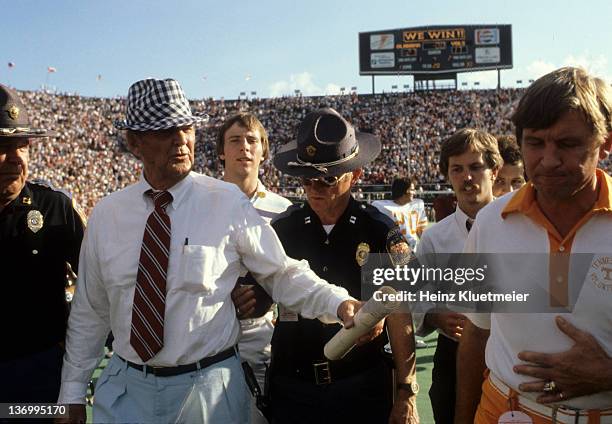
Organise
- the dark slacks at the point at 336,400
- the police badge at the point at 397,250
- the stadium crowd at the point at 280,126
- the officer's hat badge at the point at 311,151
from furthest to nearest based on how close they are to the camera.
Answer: the stadium crowd at the point at 280,126 → the officer's hat badge at the point at 311,151 → the police badge at the point at 397,250 → the dark slacks at the point at 336,400

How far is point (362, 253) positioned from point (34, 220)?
1698mm

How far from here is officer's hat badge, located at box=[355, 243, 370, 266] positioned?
2.96 m

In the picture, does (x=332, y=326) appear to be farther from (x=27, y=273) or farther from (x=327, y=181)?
(x=27, y=273)

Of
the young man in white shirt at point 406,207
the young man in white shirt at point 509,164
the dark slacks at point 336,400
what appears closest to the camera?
the dark slacks at point 336,400

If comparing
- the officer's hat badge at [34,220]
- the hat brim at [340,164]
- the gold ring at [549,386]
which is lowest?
the gold ring at [549,386]

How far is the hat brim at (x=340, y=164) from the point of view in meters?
3.00

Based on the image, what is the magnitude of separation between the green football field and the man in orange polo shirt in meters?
3.20

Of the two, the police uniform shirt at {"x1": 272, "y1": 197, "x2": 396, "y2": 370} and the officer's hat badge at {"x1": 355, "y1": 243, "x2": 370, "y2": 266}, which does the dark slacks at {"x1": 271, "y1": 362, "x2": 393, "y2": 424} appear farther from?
the officer's hat badge at {"x1": 355, "y1": 243, "x2": 370, "y2": 266}

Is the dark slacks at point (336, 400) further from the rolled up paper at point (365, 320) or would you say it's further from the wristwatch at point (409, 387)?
the rolled up paper at point (365, 320)

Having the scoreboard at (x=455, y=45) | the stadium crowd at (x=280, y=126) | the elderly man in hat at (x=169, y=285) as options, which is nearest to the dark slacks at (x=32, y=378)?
the elderly man in hat at (x=169, y=285)

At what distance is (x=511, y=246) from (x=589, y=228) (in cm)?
29

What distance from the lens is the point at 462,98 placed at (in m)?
48.3

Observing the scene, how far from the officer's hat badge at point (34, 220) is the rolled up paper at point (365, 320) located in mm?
1686

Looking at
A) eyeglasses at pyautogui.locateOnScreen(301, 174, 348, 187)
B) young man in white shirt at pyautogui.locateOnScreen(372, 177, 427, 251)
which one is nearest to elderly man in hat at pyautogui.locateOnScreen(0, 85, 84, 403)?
eyeglasses at pyautogui.locateOnScreen(301, 174, 348, 187)
